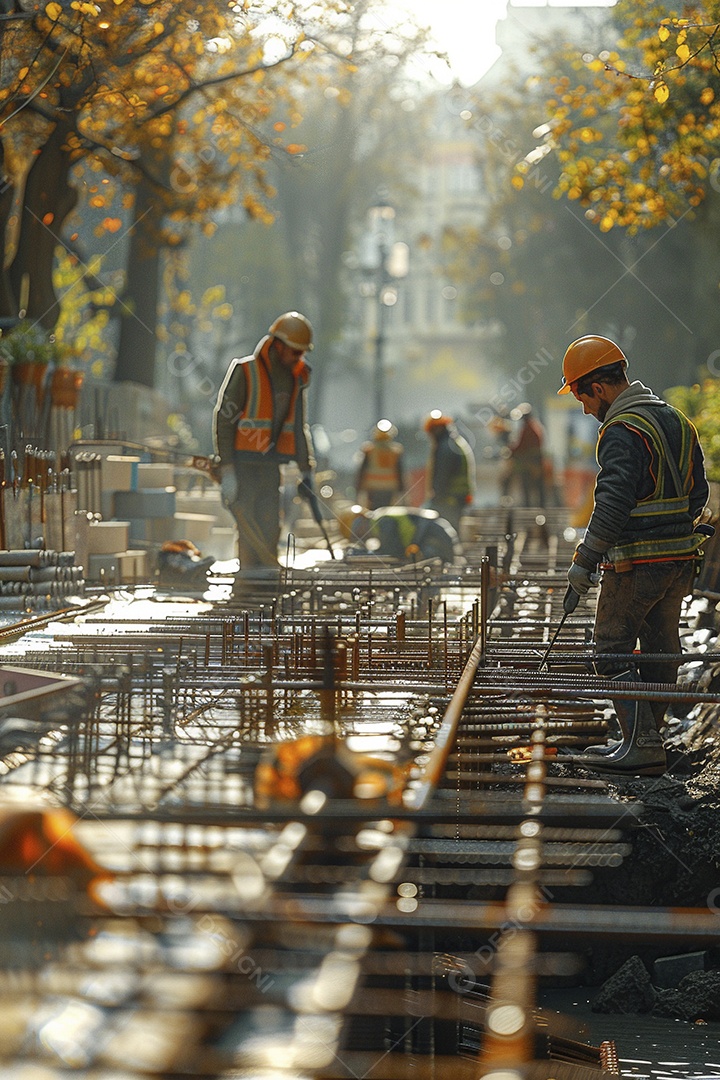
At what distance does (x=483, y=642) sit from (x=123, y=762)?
2.43 m

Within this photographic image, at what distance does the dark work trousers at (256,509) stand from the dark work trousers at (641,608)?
5.37 m

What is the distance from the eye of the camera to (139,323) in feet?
72.3

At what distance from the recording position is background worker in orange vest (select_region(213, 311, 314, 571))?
41.3 ft

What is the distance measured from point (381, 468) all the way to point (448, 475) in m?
1.62

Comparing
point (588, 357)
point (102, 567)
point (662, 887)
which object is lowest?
point (662, 887)

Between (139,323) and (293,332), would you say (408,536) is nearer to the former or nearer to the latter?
(293,332)

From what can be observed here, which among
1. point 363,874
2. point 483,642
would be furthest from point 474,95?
point 363,874

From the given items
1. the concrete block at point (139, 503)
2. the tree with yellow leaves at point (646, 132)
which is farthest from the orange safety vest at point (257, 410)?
the tree with yellow leaves at point (646, 132)

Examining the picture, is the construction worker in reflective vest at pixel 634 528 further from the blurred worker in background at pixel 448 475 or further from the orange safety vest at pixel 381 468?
the orange safety vest at pixel 381 468

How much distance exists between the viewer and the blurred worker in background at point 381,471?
20.2 meters

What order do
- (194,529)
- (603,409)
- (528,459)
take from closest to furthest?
1. (603,409)
2. (194,529)
3. (528,459)

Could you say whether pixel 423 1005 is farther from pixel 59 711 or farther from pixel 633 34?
pixel 633 34

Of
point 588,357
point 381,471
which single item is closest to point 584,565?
point 588,357

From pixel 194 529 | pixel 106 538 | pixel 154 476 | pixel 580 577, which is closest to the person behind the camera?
pixel 580 577
